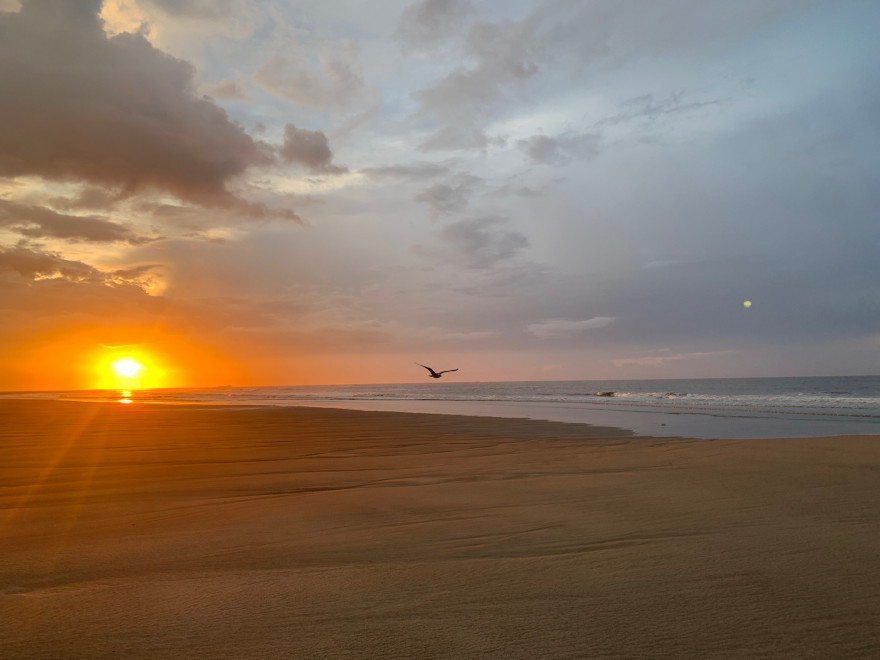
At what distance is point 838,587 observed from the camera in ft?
10.3

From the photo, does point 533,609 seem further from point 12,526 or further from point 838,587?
point 12,526

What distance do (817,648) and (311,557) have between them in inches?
118

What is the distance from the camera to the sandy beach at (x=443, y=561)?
8.29 feet

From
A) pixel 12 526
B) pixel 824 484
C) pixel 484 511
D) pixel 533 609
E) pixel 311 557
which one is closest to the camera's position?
pixel 533 609

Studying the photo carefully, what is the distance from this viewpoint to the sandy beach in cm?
253

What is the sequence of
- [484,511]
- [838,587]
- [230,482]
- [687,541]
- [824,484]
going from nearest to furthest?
[838,587], [687,541], [484,511], [824,484], [230,482]

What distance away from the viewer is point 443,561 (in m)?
3.74

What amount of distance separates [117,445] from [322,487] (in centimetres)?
716

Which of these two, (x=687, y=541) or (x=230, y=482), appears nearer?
(x=687, y=541)

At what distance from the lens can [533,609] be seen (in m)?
2.84

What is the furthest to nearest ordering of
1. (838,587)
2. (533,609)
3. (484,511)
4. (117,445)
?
(117,445) < (484,511) < (838,587) < (533,609)

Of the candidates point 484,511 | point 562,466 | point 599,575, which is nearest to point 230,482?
point 484,511

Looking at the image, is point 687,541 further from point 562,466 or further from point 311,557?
point 562,466

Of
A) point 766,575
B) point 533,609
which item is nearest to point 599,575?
point 533,609
